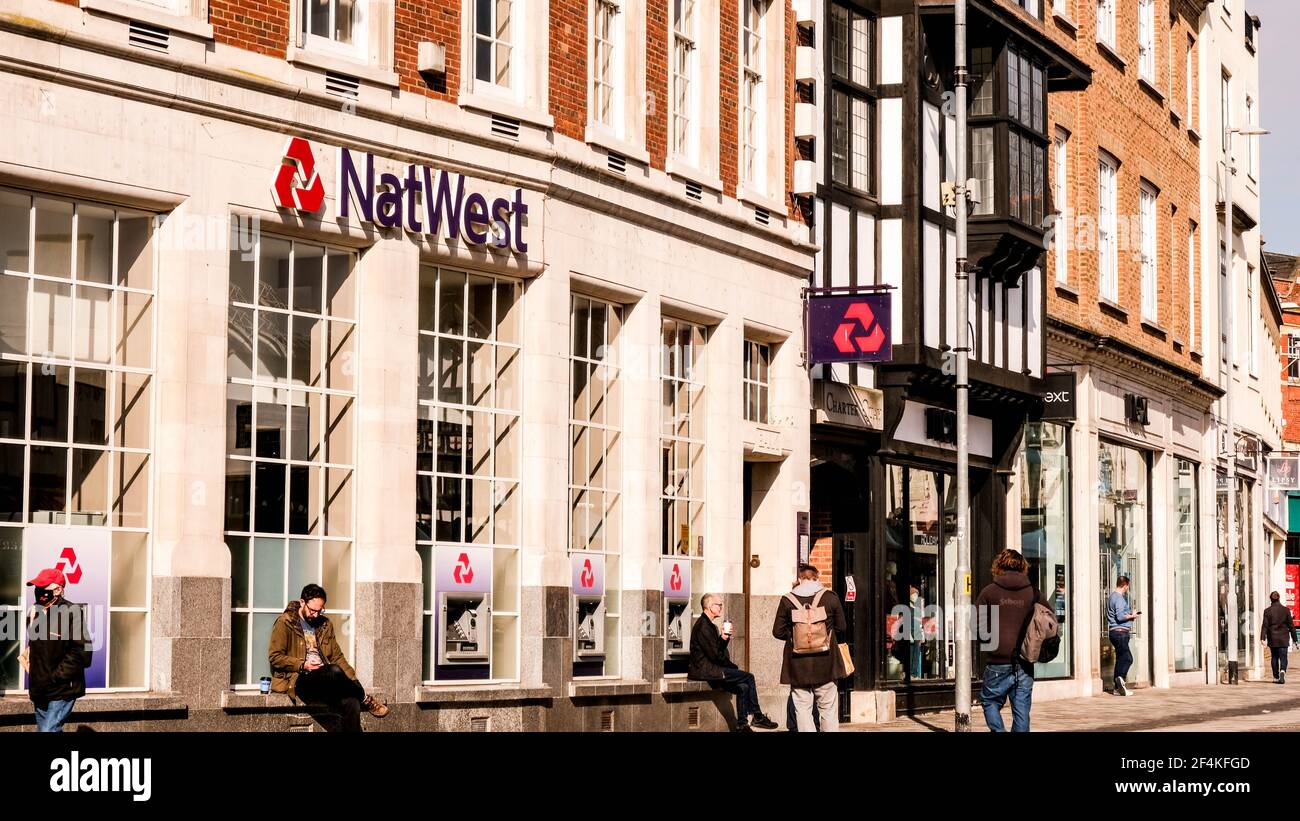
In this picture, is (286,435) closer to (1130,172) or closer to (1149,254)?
(1130,172)

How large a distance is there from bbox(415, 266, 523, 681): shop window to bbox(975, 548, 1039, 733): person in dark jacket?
4629 mm

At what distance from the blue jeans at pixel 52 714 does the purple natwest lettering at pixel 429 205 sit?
541cm

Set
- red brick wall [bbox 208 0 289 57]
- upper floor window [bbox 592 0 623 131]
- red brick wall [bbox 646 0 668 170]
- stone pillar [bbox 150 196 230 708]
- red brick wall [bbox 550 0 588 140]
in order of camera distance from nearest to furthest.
Answer: 1. stone pillar [bbox 150 196 230 708]
2. red brick wall [bbox 208 0 289 57]
3. red brick wall [bbox 550 0 588 140]
4. upper floor window [bbox 592 0 623 131]
5. red brick wall [bbox 646 0 668 170]

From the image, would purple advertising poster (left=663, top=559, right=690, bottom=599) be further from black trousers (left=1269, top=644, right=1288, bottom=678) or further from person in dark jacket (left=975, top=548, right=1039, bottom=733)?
black trousers (left=1269, top=644, right=1288, bottom=678)

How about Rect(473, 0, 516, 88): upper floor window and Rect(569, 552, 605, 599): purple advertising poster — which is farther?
Rect(569, 552, 605, 599): purple advertising poster

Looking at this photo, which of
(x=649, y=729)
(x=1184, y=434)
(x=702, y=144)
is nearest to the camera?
(x=649, y=729)

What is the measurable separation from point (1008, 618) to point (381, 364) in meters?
6.18

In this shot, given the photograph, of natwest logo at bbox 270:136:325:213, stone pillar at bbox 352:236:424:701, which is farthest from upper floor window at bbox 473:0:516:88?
natwest logo at bbox 270:136:325:213

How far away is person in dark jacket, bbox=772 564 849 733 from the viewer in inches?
806

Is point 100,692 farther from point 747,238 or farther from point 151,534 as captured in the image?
point 747,238

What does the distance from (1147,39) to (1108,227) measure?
514cm

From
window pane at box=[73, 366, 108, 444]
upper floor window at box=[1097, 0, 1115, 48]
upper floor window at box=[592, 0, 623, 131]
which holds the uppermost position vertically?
upper floor window at box=[1097, 0, 1115, 48]
